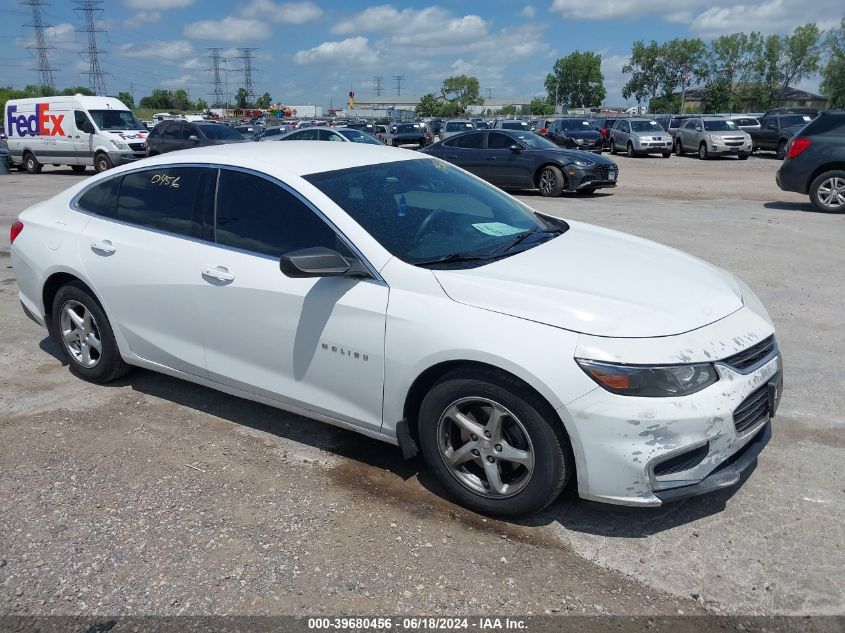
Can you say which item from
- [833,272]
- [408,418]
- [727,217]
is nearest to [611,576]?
[408,418]

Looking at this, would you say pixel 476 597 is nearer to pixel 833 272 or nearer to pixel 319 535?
pixel 319 535

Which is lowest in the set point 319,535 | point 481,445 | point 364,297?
point 319,535

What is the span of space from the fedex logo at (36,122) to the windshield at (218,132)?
513 centimetres

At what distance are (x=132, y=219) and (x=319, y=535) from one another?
2.46m

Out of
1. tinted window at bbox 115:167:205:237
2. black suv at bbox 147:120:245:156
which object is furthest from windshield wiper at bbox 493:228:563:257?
black suv at bbox 147:120:245:156

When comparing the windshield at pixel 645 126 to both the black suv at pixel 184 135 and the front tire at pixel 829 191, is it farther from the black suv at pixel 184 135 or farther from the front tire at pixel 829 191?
the front tire at pixel 829 191

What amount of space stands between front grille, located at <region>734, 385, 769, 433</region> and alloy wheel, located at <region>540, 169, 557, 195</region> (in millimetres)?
12876

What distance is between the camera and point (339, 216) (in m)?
3.69

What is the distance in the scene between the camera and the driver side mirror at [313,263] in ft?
11.2

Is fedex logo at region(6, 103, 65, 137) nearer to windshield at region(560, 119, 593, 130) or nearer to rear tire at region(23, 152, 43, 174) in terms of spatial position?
rear tire at region(23, 152, 43, 174)

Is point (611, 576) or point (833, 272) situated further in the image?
point (833, 272)

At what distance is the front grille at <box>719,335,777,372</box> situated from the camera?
3160 millimetres

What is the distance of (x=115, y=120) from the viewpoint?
78.3 ft

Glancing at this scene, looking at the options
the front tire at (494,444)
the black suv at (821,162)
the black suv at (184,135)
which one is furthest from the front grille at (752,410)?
the black suv at (184,135)
